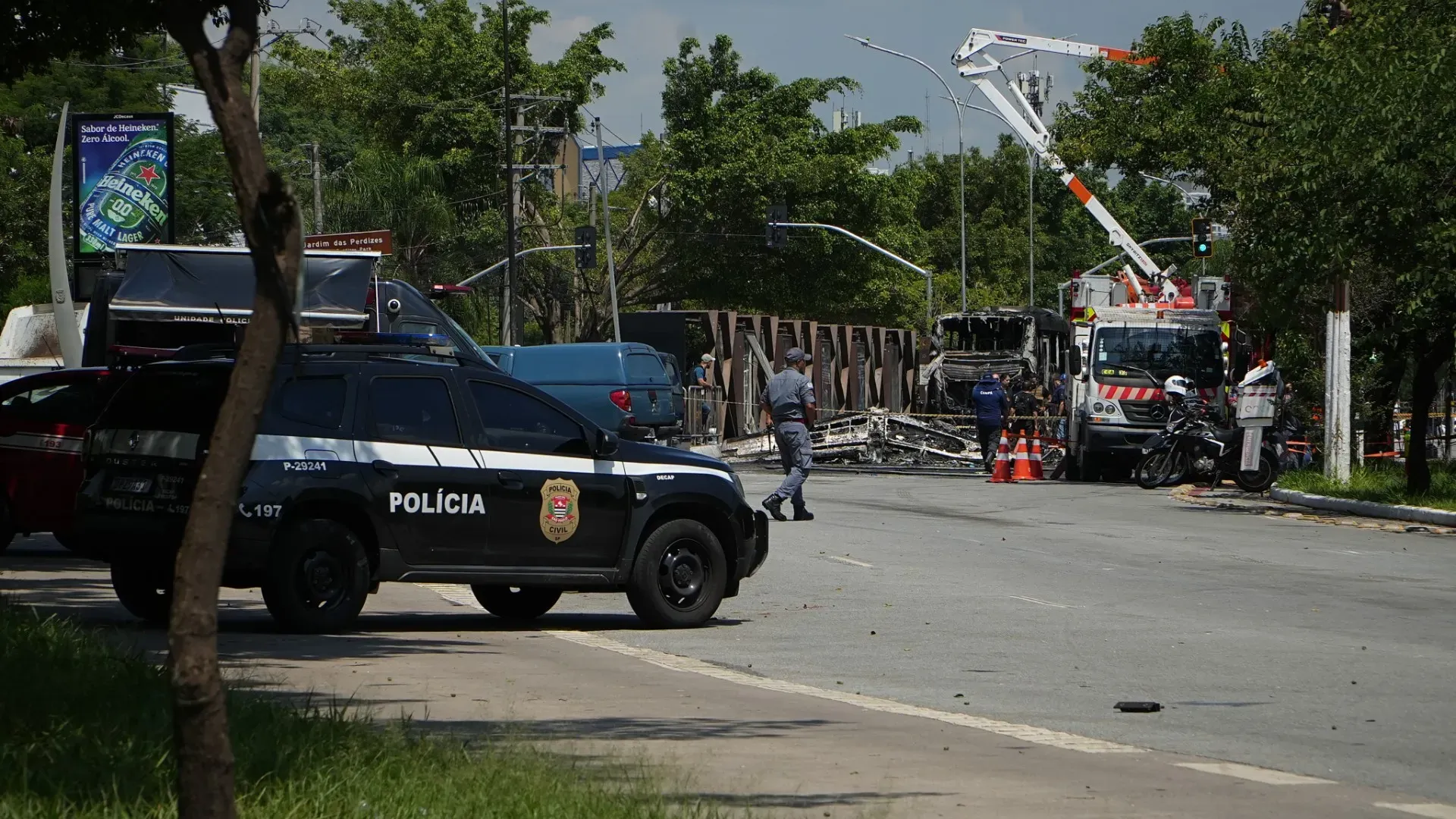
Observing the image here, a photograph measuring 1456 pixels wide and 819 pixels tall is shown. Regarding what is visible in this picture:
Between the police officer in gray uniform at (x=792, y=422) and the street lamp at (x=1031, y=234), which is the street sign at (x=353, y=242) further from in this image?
the street lamp at (x=1031, y=234)

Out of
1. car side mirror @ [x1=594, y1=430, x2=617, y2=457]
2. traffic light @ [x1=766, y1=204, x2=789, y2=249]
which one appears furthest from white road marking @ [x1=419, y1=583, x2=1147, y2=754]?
traffic light @ [x1=766, y1=204, x2=789, y2=249]

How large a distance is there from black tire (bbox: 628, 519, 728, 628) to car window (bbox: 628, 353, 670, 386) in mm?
19041

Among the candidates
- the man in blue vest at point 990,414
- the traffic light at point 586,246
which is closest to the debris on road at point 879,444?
the man in blue vest at point 990,414

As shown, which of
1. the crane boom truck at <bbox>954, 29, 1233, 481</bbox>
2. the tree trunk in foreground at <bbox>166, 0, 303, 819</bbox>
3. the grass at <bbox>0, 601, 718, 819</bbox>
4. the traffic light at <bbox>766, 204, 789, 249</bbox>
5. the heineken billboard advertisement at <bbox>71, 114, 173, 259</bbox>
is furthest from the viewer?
the traffic light at <bbox>766, 204, 789, 249</bbox>

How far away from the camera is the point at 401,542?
11.6 m

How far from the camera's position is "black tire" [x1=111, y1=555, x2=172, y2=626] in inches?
472

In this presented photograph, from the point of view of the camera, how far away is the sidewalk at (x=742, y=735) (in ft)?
21.1

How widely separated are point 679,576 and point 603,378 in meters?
19.1

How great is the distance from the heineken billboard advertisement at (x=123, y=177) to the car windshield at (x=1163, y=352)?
50.6ft

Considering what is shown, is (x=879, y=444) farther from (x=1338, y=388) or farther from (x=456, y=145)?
(x=456, y=145)

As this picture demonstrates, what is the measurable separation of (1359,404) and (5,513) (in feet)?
66.6

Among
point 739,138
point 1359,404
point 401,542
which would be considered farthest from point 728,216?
point 401,542

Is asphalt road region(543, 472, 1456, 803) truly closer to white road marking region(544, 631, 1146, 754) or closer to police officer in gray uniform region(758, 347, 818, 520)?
white road marking region(544, 631, 1146, 754)

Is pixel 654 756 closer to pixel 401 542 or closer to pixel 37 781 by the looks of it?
pixel 37 781
